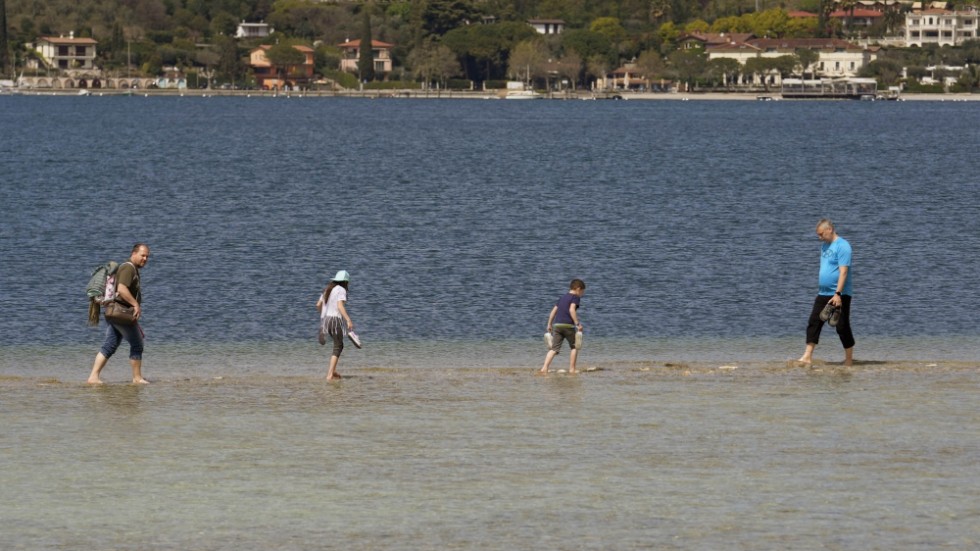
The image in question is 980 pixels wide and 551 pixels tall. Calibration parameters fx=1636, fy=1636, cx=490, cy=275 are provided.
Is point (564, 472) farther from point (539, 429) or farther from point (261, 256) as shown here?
point (261, 256)

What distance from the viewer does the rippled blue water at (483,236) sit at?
35438mm

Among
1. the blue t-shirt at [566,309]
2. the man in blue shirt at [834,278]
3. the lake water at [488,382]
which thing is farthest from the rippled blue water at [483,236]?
the man in blue shirt at [834,278]

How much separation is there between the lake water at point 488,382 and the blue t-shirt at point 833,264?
127 centimetres

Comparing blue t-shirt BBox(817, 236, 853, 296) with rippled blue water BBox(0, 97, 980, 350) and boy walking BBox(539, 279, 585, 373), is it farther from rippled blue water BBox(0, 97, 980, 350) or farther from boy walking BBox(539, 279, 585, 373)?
rippled blue water BBox(0, 97, 980, 350)

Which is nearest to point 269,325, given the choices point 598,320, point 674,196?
point 598,320

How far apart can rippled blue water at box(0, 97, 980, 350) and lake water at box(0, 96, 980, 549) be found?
0.24m

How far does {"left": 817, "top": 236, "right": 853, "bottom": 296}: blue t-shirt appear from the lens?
23688mm

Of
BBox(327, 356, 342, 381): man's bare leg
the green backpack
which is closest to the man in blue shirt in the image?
BBox(327, 356, 342, 381): man's bare leg

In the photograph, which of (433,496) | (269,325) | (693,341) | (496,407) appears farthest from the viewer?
(269,325)

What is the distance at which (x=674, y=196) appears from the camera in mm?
78375

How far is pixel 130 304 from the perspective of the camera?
22.2m

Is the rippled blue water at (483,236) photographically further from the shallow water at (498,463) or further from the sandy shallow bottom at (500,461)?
the shallow water at (498,463)

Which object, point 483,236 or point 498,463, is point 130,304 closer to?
point 498,463

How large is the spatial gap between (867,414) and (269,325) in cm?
1627
